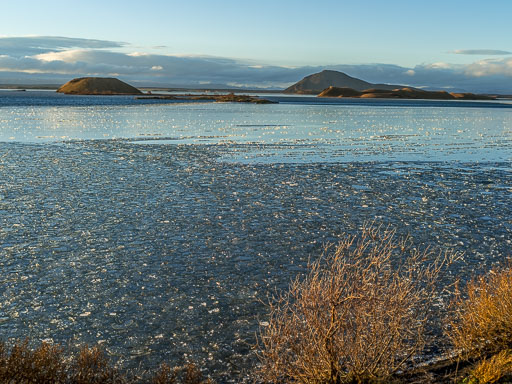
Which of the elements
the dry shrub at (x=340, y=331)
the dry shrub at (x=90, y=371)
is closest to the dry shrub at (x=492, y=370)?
the dry shrub at (x=340, y=331)

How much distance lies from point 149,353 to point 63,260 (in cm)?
470

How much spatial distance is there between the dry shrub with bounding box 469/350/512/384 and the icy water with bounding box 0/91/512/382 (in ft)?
10.1

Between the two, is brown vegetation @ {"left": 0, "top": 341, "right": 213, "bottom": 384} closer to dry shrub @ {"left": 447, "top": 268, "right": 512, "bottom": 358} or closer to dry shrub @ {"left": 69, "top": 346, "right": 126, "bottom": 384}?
dry shrub @ {"left": 69, "top": 346, "right": 126, "bottom": 384}

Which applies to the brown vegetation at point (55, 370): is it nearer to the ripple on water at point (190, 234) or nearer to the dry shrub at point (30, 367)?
the dry shrub at point (30, 367)

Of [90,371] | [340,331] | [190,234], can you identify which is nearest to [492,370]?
[340,331]

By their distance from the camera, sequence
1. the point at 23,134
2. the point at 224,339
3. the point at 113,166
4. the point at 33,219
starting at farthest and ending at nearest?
the point at 23,134
the point at 113,166
the point at 33,219
the point at 224,339

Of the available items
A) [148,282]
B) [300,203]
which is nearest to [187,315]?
[148,282]

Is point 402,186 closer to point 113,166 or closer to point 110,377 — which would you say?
point 113,166

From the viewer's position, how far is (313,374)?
6094 mm

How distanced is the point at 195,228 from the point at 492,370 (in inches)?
350

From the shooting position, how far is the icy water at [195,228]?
8.15 metres

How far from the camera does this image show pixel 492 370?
643cm

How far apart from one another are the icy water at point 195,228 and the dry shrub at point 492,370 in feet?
10.1

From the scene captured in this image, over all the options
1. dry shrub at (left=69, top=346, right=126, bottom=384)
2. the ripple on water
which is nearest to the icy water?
the ripple on water
